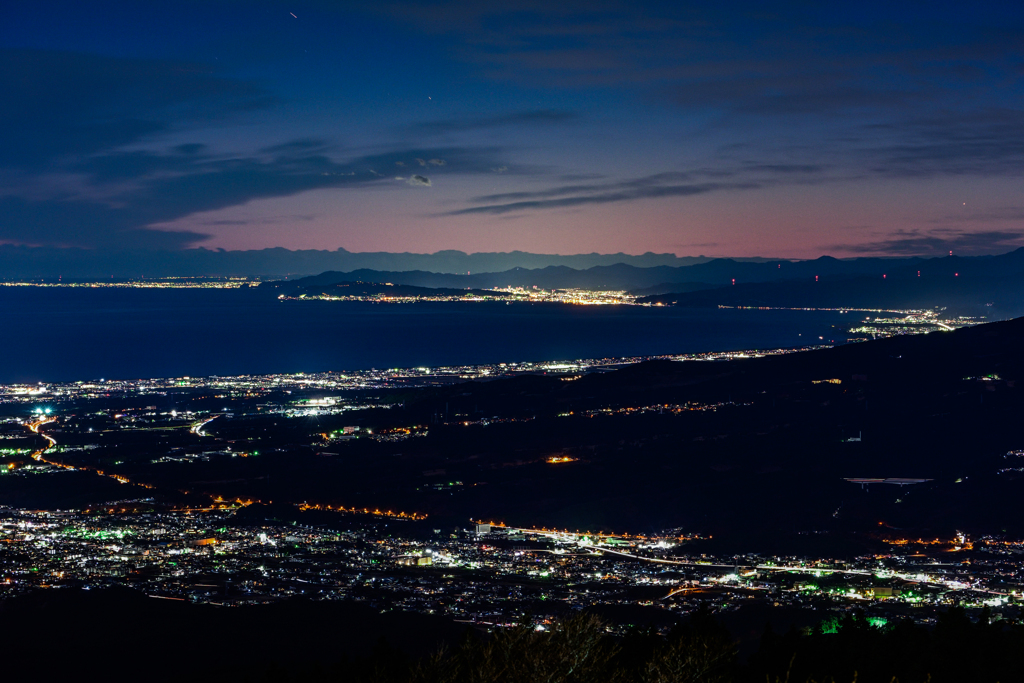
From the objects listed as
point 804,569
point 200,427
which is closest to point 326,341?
point 200,427

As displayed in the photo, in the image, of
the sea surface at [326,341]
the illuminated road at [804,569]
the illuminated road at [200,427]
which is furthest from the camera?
the sea surface at [326,341]

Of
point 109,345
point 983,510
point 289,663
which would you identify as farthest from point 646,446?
point 109,345

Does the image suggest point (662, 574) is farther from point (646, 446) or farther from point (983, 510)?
point (646, 446)

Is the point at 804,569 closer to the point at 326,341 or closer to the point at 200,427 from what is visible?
the point at 200,427

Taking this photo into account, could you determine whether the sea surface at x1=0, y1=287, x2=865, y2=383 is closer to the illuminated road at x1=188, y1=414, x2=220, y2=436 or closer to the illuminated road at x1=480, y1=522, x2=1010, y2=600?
the illuminated road at x1=188, y1=414, x2=220, y2=436

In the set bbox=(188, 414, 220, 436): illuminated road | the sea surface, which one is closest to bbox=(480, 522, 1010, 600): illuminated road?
bbox=(188, 414, 220, 436): illuminated road

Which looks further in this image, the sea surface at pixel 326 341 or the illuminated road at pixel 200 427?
the sea surface at pixel 326 341

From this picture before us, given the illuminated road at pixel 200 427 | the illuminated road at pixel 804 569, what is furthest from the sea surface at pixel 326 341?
the illuminated road at pixel 804 569

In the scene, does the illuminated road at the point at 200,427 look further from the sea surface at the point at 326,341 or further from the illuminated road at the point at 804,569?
the sea surface at the point at 326,341

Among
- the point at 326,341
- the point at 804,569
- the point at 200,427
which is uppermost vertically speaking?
the point at 326,341

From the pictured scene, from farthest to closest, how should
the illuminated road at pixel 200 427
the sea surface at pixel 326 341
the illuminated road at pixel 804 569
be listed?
1. the sea surface at pixel 326 341
2. the illuminated road at pixel 200 427
3. the illuminated road at pixel 804 569
